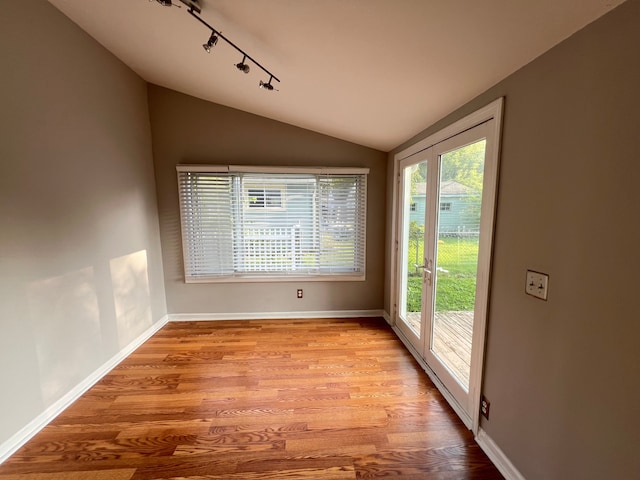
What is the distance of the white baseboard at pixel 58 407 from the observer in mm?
1534

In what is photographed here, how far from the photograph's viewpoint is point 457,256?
6.21ft

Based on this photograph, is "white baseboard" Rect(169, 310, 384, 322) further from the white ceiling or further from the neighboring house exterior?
the white ceiling

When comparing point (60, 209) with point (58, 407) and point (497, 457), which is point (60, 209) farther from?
point (497, 457)

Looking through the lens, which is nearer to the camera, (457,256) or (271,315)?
(457,256)

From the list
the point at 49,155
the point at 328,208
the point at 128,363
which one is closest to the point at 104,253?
the point at 49,155

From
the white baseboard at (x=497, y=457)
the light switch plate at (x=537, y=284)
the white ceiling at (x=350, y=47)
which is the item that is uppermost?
the white ceiling at (x=350, y=47)

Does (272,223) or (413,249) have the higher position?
(272,223)

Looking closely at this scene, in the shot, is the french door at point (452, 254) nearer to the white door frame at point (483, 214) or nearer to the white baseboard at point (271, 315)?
the white door frame at point (483, 214)

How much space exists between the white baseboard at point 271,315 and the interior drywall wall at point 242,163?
5 cm

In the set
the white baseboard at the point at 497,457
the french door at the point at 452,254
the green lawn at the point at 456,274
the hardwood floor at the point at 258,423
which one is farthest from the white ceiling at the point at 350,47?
the hardwood floor at the point at 258,423

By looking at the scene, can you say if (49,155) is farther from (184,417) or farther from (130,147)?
(184,417)

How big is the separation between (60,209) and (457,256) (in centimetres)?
298

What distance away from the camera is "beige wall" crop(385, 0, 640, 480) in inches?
33.3

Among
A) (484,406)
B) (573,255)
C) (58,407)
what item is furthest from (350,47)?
(58,407)
